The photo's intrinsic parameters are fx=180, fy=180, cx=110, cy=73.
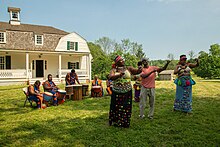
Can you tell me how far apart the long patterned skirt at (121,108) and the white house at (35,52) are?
636 inches

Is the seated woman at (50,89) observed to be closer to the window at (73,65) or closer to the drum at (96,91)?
the drum at (96,91)

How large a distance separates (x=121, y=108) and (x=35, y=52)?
17.1m

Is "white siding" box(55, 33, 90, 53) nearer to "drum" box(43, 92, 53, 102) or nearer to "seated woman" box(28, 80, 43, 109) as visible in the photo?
"drum" box(43, 92, 53, 102)

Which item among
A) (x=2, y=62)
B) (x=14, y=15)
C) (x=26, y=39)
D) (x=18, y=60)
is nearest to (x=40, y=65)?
(x=18, y=60)

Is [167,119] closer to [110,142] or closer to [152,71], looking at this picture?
[152,71]

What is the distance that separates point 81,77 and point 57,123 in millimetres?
16914

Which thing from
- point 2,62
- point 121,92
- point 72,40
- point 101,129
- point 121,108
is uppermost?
point 72,40

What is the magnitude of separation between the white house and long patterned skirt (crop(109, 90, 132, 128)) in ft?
53.0

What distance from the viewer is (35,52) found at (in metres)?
19.4

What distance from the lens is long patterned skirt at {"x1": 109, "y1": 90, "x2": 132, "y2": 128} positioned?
15.5ft

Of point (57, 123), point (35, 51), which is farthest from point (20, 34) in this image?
point (57, 123)

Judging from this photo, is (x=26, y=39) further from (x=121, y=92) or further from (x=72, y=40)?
(x=121, y=92)

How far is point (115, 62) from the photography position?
4742mm

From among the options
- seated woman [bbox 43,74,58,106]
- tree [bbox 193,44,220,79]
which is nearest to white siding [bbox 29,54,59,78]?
seated woman [bbox 43,74,58,106]
